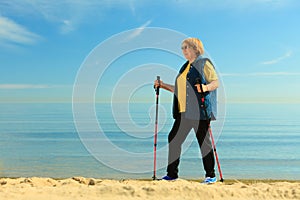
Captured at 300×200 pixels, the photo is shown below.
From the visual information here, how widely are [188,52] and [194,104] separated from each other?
0.83m

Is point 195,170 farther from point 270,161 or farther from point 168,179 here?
point 168,179

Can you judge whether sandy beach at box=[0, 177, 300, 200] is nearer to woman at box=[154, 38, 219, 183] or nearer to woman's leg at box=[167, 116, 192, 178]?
woman at box=[154, 38, 219, 183]

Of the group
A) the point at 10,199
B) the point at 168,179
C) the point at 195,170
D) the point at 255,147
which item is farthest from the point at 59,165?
the point at 255,147

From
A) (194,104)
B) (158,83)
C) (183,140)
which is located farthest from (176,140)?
(158,83)

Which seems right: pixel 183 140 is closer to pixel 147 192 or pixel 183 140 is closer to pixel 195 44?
pixel 147 192

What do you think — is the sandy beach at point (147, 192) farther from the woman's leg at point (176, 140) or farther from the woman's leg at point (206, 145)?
the woman's leg at point (176, 140)

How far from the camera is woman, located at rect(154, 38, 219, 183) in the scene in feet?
20.0

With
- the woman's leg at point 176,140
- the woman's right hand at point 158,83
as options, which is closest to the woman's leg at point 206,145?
the woman's leg at point 176,140

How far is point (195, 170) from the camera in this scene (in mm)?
10617

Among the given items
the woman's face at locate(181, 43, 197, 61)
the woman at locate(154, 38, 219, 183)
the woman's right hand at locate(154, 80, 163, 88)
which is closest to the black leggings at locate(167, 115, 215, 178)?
the woman at locate(154, 38, 219, 183)

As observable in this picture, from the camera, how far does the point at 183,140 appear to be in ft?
20.5

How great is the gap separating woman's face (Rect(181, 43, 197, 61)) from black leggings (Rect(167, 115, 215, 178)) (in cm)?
94

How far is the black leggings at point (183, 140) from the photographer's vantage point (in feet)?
20.0

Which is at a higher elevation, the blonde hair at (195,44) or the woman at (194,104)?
the blonde hair at (195,44)
